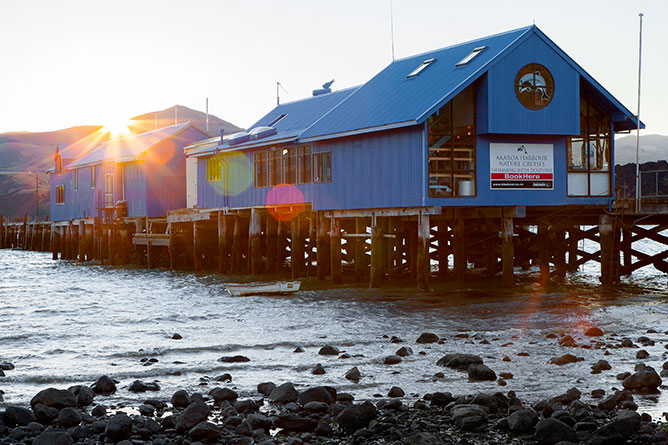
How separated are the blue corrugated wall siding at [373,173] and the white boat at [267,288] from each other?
3677mm

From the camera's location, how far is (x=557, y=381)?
14281 mm

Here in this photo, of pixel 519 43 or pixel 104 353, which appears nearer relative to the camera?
pixel 104 353

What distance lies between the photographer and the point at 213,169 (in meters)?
42.3

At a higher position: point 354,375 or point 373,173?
point 373,173

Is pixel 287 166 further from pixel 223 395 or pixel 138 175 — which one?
pixel 223 395

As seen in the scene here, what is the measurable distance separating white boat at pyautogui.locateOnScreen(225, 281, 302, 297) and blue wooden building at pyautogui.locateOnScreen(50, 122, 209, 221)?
20.3m

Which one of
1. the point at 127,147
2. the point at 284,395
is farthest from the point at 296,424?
the point at 127,147

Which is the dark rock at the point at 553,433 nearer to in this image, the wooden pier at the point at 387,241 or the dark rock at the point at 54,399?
the dark rock at the point at 54,399

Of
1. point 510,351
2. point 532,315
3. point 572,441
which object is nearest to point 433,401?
point 572,441

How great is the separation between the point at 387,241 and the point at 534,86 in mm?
9915

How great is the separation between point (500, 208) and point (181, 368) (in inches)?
612

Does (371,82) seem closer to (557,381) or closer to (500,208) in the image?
(500,208)

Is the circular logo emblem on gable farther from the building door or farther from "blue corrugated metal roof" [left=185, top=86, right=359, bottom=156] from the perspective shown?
the building door

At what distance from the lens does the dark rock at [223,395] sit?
41.9ft
